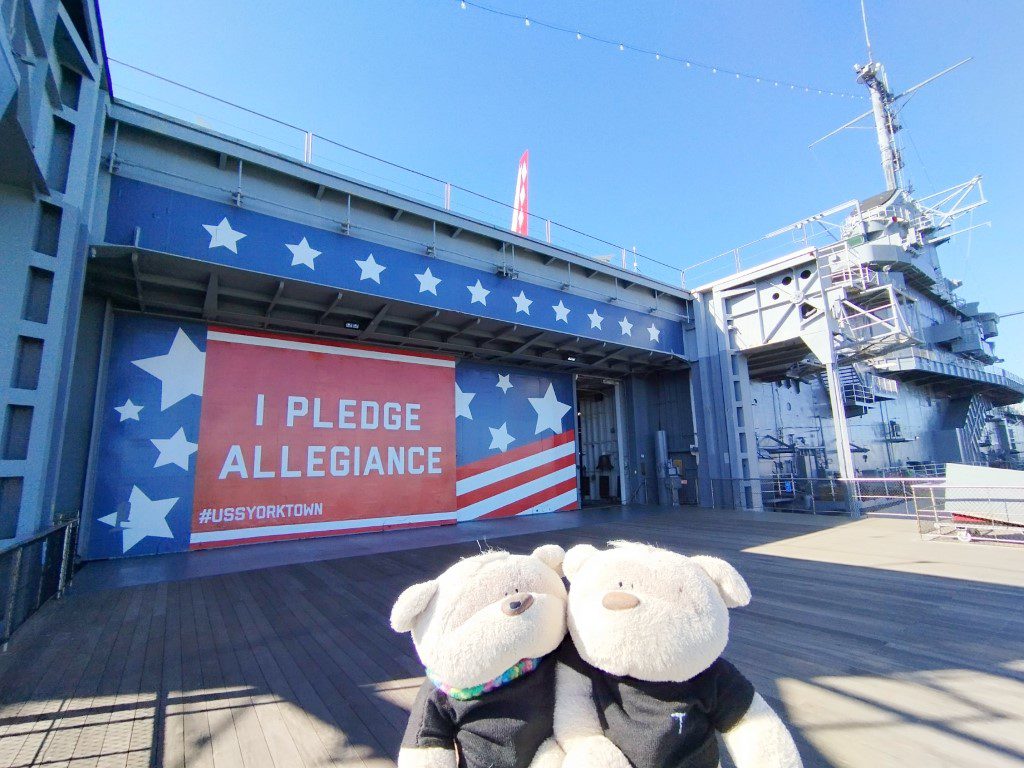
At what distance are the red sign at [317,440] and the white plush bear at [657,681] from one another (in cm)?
831

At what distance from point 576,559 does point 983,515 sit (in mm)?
8635

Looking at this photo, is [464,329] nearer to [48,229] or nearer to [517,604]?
[48,229]

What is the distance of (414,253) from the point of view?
8875mm

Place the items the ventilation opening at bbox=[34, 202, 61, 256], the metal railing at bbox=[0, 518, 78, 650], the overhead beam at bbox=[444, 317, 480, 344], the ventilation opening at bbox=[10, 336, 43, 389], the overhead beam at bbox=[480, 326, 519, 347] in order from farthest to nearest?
1. the overhead beam at bbox=[480, 326, 519, 347]
2. the overhead beam at bbox=[444, 317, 480, 344]
3. the ventilation opening at bbox=[34, 202, 61, 256]
4. the ventilation opening at bbox=[10, 336, 43, 389]
5. the metal railing at bbox=[0, 518, 78, 650]

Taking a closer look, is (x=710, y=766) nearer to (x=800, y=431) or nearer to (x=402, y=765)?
(x=402, y=765)

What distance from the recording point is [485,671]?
1.32 m

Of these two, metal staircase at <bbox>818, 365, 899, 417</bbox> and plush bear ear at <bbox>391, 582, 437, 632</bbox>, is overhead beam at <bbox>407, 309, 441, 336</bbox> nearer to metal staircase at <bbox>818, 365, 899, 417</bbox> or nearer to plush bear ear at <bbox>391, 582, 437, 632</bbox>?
plush bear ear at <bbox>391, 582, 437, 632</bbox>

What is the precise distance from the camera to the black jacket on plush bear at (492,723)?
4.48 feet

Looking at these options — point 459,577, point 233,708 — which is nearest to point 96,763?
point 233,708

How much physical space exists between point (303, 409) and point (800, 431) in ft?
55.5

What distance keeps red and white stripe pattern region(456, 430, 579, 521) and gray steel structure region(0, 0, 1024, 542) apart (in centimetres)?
224

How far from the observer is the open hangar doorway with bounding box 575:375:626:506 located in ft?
47.8

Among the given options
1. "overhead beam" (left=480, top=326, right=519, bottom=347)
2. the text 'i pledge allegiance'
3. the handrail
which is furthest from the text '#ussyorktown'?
"overhead beam" (left=480, top=326, right=519, bottom=347)

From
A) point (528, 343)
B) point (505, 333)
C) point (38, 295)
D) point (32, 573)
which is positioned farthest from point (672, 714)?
point (528, 343)
